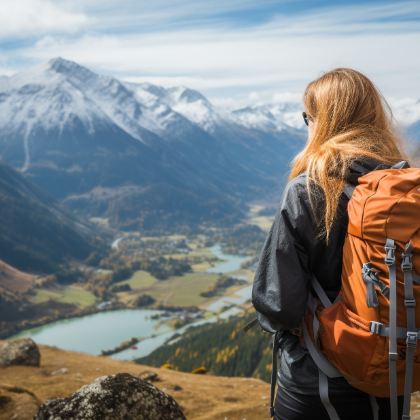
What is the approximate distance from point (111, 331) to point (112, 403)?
15182 cm

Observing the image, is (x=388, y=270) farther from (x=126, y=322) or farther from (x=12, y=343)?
(x=126, y=322)

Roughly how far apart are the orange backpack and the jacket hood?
0.16 meters

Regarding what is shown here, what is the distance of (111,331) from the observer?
15725cm

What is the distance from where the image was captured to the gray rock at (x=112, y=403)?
11023 millimetres

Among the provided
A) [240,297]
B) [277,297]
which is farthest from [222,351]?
[277,297]

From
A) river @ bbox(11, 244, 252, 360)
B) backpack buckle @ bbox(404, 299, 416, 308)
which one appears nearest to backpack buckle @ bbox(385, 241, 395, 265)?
backpack buckle @ bbox(404, 299, 416, 308)

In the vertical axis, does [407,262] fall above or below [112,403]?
above

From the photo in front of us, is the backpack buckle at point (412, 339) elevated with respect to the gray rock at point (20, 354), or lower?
elevated

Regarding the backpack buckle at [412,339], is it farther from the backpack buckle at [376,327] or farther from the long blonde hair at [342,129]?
the long blonde hair at [342,129]

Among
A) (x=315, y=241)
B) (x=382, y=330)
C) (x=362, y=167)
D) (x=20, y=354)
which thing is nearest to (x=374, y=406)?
(x=382, y=330)

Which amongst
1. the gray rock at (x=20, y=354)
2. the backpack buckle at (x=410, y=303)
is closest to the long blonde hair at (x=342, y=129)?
the backpack buckle at (x=410, y=303)

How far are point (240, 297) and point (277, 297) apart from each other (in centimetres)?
19600

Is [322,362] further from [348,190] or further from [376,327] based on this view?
[348,190]

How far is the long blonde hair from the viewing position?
209 inches
